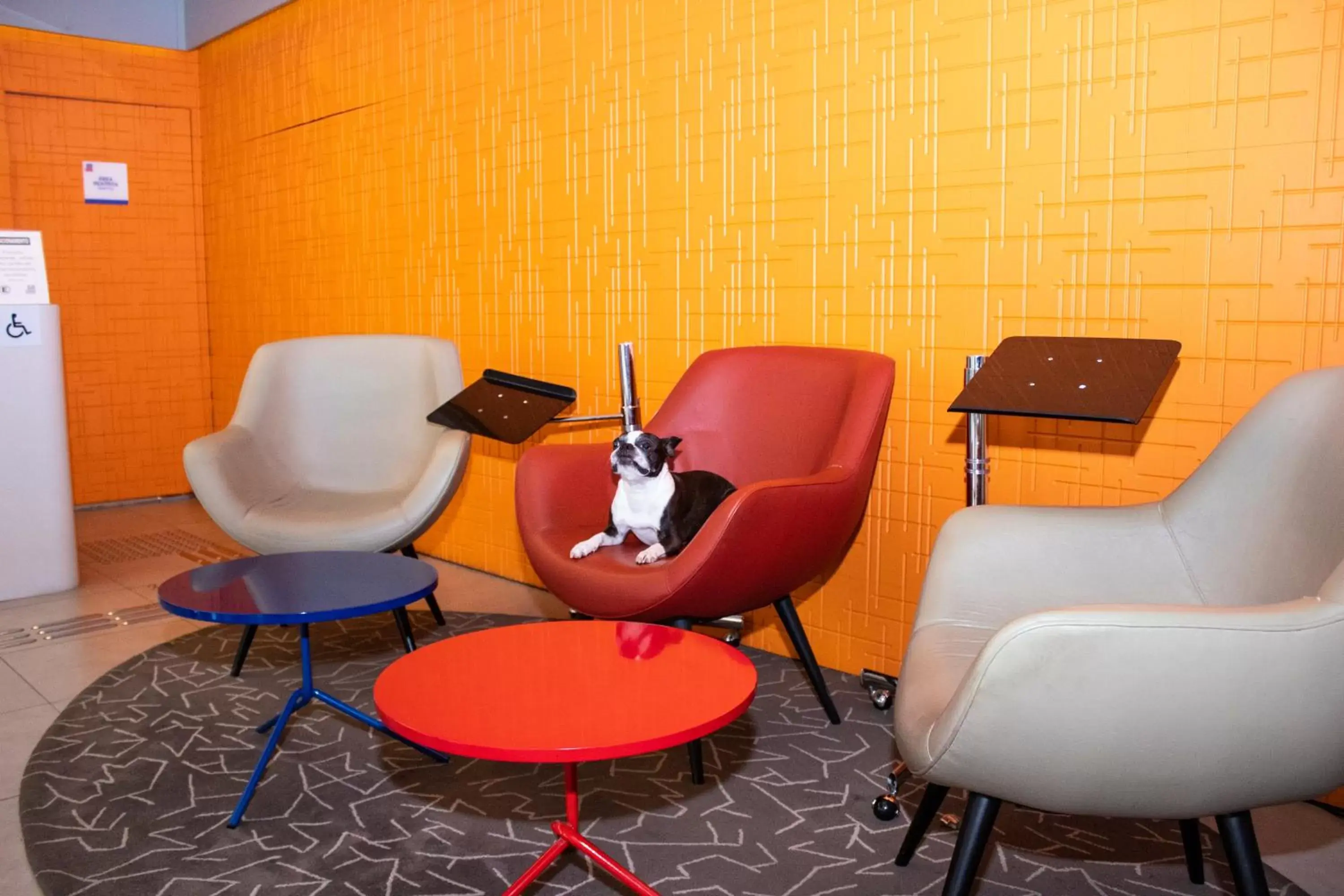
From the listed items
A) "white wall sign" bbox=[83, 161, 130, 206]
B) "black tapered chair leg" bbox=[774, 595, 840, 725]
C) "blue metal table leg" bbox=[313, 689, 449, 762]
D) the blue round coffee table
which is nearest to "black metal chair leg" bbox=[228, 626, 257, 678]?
the blue round coffee table

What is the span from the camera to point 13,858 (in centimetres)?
222

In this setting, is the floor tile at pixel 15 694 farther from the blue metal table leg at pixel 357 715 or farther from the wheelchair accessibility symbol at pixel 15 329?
the wheelchair accessibility symbol at pixel 15 329

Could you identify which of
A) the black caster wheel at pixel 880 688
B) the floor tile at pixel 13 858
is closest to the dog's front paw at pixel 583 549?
the black caster wheel at pixel 880 688

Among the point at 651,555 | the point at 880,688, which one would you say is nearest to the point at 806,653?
the point at 880,688

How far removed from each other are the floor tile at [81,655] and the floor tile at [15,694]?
0.02m

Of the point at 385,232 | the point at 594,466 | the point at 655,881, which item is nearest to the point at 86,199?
the point at 385,232

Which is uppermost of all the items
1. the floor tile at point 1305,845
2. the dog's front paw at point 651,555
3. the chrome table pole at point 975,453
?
the chrome table pole at point 975,453

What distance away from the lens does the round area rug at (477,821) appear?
2.13m

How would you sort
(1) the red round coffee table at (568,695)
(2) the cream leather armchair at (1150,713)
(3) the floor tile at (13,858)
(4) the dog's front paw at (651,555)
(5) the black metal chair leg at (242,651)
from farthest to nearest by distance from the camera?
1. (5) the black metal chair leg at (242,651)
2. (4) the dog's front paw at (651,555)
3. (3) the floor tile at (13,858)
4. (1) the red round coffee table at (568,695)
5. (2) the cream leather armchair at (1150,713)

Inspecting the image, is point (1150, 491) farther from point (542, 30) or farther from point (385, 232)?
point (385, 232)

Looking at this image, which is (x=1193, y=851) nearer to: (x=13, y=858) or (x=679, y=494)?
(x=679, y=494)

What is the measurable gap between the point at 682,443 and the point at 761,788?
3.54 feet

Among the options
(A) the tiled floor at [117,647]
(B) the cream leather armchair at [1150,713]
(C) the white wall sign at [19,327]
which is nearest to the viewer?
(B) the cream leather armchair at [1150,713]

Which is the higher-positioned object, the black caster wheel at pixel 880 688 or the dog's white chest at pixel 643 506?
the dog's white chest at pixel 643 506
